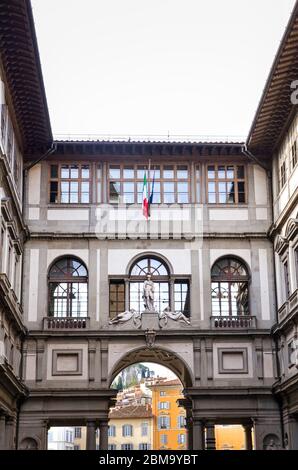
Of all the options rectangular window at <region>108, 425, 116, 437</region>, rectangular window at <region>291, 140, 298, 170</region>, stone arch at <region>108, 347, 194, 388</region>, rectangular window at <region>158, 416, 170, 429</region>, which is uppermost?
rectangular window at <region>291, 140, 298, 170</region>

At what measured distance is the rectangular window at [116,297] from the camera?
133 feet

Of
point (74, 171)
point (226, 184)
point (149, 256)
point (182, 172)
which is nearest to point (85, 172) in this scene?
point (74, 171)

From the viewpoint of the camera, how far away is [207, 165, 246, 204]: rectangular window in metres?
41.7

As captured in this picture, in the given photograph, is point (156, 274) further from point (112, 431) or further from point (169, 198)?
point (112, 431)

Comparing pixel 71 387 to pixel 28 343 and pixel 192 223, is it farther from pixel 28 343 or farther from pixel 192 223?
pixel 192 223

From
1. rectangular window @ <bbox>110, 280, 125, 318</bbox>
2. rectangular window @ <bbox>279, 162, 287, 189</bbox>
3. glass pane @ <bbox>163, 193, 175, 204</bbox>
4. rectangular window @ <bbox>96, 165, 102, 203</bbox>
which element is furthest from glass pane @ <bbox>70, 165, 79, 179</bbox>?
rectangular window @ <bbox>279, 162, 287, 189</bbox>

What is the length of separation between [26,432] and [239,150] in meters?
16.5

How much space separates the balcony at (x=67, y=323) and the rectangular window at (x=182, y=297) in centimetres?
432

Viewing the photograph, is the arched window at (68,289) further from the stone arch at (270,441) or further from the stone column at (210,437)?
the stone arch at (270,441)

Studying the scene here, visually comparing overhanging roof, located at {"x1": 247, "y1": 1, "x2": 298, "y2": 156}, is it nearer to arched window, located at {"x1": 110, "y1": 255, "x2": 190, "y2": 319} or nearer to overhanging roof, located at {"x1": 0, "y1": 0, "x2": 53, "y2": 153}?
arched window, located at {"x1": 110, "y1": 255, "x2": 190, "y2": 319}

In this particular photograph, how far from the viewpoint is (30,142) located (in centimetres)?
3994

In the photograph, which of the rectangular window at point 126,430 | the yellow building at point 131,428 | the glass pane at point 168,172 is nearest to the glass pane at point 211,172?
the glass pane at point 168,172

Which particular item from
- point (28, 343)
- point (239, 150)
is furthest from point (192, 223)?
point (28, 343)

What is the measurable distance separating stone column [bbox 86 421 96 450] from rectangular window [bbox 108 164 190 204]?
10.5m
